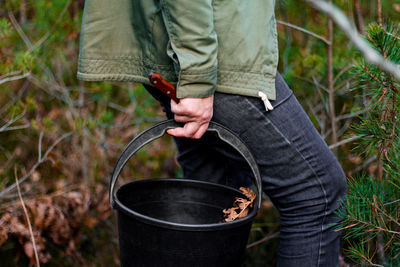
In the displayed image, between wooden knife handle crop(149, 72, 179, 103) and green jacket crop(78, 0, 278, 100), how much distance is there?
4 cm

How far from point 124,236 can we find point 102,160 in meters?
1.70

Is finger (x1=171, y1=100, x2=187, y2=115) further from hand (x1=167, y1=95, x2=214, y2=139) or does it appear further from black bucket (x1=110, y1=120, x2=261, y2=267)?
black bucket (x1=110, y1=120, x2=261, y2=267)

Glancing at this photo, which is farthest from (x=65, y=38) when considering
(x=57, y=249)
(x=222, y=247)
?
(x=222, y=247)

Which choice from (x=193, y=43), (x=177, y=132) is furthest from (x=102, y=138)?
(x=193, y=43)

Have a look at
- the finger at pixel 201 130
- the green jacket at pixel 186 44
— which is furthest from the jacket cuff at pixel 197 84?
the finger at pixel 201 130

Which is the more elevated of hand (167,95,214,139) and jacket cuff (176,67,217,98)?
jacket cuff (176,67,217,98)

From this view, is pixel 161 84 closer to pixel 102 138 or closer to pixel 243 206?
pixel 243 206

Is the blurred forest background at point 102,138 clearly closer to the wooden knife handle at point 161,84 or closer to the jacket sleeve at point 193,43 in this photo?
the jacket sleeve at point 193,43

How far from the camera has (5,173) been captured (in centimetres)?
264

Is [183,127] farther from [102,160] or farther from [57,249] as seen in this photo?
[102,160]

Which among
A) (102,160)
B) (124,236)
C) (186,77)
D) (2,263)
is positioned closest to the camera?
(186,77)

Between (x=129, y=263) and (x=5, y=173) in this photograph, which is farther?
(x=5, y=173)

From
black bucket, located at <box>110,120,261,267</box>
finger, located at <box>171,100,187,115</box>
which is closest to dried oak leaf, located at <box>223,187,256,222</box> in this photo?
black bucket, located at <box>110,120,261,267</box>

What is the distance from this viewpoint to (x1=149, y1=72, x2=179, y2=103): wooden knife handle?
130 cm
